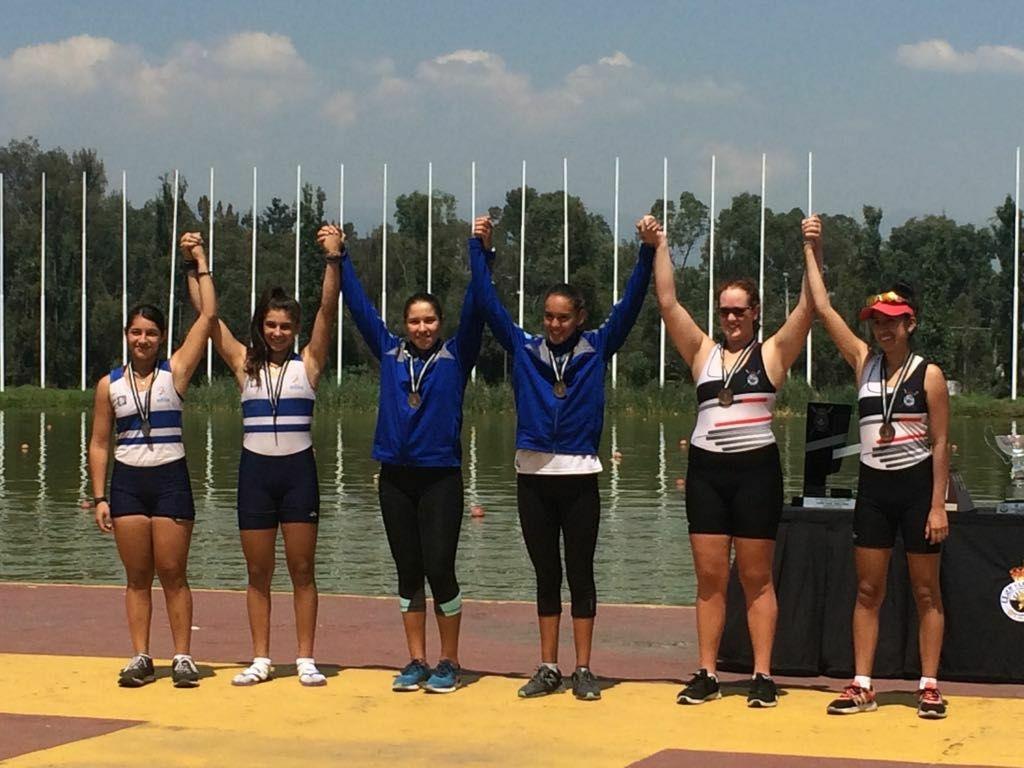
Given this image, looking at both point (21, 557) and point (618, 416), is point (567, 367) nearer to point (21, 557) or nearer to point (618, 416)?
point (21, 557)

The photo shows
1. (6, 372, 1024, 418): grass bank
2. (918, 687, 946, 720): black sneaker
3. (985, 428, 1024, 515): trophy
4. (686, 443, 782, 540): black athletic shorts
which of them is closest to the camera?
(918, 687, 946, 720): black sneaker

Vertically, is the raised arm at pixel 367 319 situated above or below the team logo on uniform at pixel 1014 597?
above

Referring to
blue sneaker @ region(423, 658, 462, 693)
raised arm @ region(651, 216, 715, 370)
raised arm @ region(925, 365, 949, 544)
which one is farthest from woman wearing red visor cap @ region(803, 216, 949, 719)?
blue sneaker @ region(423, 658, 462, 693)

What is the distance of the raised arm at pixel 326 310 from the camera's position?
8586mm

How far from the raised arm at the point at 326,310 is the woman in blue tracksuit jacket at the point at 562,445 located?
0.83m

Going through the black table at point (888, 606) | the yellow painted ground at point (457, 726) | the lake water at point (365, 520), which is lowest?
the lake water at point (365, 520)

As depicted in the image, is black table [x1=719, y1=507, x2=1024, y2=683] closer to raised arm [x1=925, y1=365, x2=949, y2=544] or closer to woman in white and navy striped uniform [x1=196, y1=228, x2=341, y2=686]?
raised arm [x1=925, y1=365, x2=949, y2=544]

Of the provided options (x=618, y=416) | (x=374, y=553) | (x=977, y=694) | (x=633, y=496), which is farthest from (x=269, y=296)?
(x=618, y=416)

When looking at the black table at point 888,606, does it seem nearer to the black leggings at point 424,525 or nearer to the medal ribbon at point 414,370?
the black leggings at point 424,525

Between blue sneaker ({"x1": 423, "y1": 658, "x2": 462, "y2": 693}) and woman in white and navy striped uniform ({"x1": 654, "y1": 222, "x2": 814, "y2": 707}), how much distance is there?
3.37ft

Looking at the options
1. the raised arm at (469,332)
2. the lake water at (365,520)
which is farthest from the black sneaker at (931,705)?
the lake water at (365,520)

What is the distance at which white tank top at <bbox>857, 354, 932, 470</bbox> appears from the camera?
26.0 feet

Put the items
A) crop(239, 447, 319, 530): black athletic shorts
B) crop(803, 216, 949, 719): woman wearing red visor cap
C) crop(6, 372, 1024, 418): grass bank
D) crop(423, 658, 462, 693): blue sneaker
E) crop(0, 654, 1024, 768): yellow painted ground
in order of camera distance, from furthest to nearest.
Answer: crop(6, 372, 1024, 418): grass bank < crop(239, 447, 319, 530): black athletic shorts < crop(423, 658, 462, 693): blue sneaker < crop(803, 216, 949, 719): woman wearing red visor cap < crop(0, 654, 1024, 768): yellow painted ground

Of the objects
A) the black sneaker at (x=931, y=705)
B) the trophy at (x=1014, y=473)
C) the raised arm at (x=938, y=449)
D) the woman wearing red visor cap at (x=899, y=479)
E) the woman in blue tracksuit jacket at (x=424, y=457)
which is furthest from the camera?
the trophy at (x=1014, y=473)
